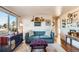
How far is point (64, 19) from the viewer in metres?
2.61

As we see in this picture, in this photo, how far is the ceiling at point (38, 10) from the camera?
2.30 metres

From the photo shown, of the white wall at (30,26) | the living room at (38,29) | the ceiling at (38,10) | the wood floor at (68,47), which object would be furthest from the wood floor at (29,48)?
the ceiling at (38,10)

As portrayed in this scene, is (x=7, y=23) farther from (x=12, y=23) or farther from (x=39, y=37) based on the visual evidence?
(x=39, y=37)

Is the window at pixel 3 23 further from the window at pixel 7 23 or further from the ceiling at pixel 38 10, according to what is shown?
the ceiling at pixel 38 10

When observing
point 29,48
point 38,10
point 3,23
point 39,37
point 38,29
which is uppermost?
point 38,10

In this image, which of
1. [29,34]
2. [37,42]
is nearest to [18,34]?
[29,34]

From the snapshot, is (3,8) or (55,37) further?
(55,37)

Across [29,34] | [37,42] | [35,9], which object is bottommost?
[37,42]

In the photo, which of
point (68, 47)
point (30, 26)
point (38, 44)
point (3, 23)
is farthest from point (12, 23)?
point (68, 47)

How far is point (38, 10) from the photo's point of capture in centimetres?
239

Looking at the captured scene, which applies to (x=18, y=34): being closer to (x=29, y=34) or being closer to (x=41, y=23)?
(x=29, y=34)
